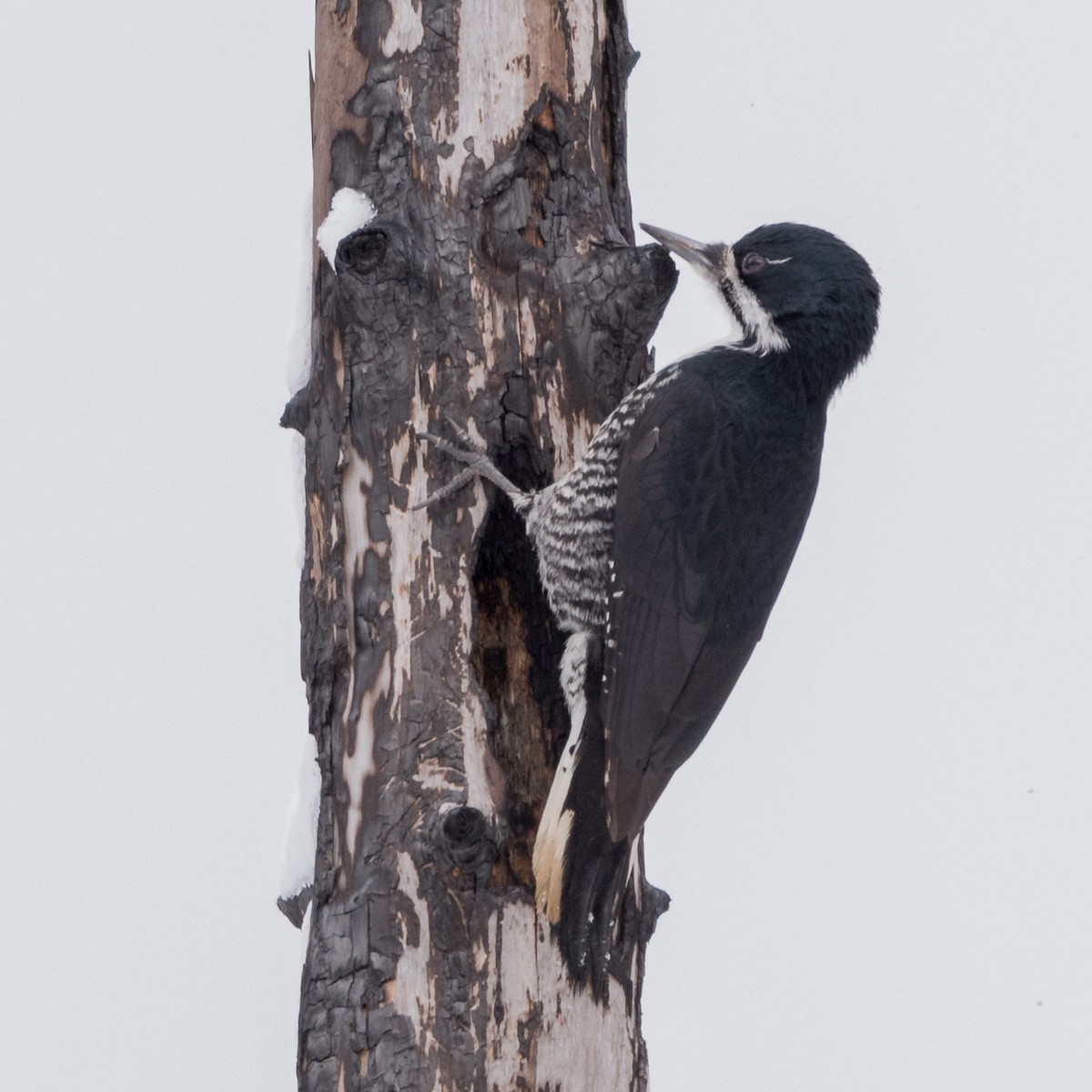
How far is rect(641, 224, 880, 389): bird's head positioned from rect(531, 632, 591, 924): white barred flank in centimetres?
87

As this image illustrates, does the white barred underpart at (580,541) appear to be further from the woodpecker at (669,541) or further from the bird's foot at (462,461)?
the bird's foot at (462,461)

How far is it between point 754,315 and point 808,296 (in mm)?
143

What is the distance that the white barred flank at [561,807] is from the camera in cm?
253

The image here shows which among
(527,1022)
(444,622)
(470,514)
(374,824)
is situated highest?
(470,514)

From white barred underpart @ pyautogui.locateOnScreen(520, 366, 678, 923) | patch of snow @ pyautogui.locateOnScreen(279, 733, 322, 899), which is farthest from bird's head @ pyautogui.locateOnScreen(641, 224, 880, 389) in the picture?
patch of snow @ pyautogui.locateOnScreen(279, 733, 322, 899)

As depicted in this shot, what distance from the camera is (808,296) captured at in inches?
127

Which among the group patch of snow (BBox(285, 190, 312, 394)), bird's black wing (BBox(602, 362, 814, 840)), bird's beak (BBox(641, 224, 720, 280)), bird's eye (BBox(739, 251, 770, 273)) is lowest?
bird's black wing (BBox(602, 362, 814, 840))

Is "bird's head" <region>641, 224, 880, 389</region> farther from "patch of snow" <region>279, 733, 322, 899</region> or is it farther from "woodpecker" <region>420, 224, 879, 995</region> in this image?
"patch of snow" <region>279, 733, 322, 899</region>

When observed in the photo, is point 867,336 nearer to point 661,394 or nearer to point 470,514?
point 661,394

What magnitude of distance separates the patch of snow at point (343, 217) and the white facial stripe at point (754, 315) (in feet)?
3.10

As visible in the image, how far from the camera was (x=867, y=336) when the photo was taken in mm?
3279

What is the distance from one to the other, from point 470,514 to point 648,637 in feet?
1.45

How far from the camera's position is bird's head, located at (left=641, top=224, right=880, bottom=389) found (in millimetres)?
3225

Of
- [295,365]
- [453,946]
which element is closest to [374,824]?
[453,946]
